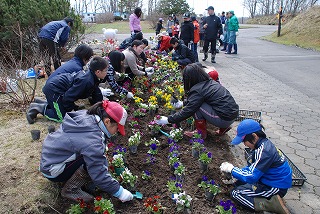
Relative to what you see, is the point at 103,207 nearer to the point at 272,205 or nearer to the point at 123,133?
the point at 123,133

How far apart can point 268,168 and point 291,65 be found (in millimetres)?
8202

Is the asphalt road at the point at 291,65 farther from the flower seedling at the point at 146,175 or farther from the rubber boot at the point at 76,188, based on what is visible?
the rubber boot at the point at 76,188

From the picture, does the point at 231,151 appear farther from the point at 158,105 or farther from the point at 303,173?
the point at 158,105

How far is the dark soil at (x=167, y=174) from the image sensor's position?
2.70 meters

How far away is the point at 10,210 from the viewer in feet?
8.51

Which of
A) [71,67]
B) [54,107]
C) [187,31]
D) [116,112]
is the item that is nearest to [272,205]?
[116,112]

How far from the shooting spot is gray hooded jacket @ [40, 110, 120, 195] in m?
2.32

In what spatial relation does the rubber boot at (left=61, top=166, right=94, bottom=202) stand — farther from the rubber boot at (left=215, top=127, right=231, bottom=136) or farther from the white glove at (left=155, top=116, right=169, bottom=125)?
the rubber boot at (left=215, top=127, right=231, bottom=136)

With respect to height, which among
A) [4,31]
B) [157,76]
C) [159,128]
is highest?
[4,31]

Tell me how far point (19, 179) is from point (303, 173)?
132 inches

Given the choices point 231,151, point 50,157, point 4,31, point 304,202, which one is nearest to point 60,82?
point 50,157

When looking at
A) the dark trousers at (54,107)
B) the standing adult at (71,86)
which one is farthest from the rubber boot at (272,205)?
the dark trousers at (54,107)

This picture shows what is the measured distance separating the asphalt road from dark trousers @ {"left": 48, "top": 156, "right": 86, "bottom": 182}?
5.57 metres

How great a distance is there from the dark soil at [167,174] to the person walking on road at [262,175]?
19 centimetres
